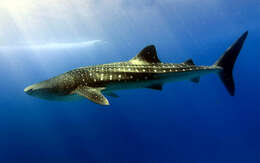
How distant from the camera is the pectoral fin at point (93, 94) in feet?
15.3

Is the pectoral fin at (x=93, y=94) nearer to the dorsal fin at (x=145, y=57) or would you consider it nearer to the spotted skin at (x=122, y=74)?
the spotted skin at (x=122, y=74)

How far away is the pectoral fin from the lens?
467cm

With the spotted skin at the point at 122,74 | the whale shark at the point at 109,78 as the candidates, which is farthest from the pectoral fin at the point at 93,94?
the spotted skin at the point at 122,74

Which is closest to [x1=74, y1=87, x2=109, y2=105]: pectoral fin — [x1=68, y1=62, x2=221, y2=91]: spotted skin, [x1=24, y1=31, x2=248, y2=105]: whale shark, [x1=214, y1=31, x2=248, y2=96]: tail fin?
[x1=24, y1=31, x2=248, y2=105]: whale shark

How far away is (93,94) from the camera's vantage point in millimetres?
4867

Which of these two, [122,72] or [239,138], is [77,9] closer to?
[122,72]

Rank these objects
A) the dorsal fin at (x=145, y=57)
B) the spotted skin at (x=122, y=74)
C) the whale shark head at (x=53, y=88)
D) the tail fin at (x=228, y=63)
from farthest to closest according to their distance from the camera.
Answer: the tail fin at (x=228, y=63)
the dorsal fin at (x=145, y=57)
the spotted skin at (x=122, y=74)
the whale shark head at (x=53, y=88)

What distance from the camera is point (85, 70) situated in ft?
18.0

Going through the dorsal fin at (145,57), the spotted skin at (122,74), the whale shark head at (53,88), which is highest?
the dorsal fin at (145,57)

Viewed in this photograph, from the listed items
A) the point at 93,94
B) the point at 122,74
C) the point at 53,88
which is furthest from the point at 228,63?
the point at 53,88

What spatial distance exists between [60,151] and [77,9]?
1509 centimetres

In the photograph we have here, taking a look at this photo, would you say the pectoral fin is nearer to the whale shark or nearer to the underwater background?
the whale shark

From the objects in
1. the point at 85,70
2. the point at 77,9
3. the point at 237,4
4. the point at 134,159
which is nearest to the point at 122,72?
the point at 85,70

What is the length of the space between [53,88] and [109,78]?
1464 mm
